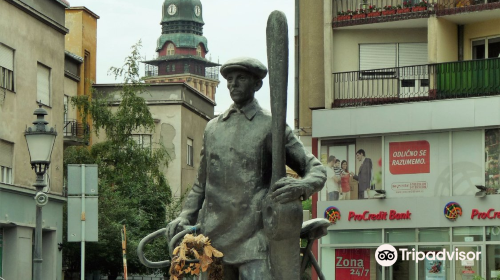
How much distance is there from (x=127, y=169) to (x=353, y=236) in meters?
10.5

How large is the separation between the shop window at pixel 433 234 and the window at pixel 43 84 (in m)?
12.5

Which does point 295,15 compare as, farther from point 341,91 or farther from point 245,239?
point 245,239

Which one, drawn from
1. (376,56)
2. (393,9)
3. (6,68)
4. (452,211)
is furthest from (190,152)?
(452,211)

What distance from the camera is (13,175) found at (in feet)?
125

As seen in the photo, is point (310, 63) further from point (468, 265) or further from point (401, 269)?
point (468, 265)

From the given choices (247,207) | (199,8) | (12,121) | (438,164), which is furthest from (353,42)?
(199,8)

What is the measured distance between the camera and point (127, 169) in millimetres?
45188

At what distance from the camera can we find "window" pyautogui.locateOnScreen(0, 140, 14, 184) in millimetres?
37406

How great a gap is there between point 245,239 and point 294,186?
0.60m

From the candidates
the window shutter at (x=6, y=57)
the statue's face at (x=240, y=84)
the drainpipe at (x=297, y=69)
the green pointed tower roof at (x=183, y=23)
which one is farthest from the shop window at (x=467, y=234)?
the green pointed tower roof at (x=183, y=23)

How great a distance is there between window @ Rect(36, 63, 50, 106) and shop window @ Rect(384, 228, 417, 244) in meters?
11.6

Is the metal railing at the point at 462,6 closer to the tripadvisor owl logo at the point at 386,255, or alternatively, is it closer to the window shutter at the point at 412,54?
the window shutter at the point at 412,54

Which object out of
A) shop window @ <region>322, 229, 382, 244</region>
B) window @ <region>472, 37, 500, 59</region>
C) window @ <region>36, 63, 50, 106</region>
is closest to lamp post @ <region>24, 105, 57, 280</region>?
shop window @ <region>322, 229, 382, 244</region>

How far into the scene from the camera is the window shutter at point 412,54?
38.3 meters
